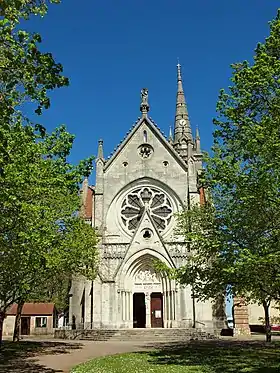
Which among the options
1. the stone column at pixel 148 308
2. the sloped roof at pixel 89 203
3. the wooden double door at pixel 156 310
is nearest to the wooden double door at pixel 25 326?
the sloped roof at pixel 89 203

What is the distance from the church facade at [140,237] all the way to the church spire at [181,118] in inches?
563

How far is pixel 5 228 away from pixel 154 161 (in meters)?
26.0

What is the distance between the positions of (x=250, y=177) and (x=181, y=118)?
1742 inches

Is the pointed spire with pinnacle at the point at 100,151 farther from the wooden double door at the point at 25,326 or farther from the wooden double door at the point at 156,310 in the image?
the wooden double door at the point at 25,326

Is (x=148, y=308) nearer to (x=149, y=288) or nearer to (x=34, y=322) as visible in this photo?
(x=149, y=288)

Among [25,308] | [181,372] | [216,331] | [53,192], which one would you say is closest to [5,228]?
[53,192]

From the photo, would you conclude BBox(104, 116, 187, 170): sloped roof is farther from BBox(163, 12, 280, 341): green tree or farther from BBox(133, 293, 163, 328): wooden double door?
BBox(163, 12, 280, 341): green tree

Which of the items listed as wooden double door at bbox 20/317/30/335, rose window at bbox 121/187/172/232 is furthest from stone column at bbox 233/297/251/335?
wooden double door at bbox 20/317/30/335

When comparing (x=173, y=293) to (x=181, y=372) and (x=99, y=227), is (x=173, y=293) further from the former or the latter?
(x=181, y=372)

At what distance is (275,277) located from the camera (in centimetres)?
1442

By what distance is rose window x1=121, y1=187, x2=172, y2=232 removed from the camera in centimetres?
3825

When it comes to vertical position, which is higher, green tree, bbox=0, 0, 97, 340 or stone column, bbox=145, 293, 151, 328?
green tree, bbox=0, 0, 97, 340

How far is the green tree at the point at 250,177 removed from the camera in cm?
1345

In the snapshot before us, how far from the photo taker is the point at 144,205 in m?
37.9
